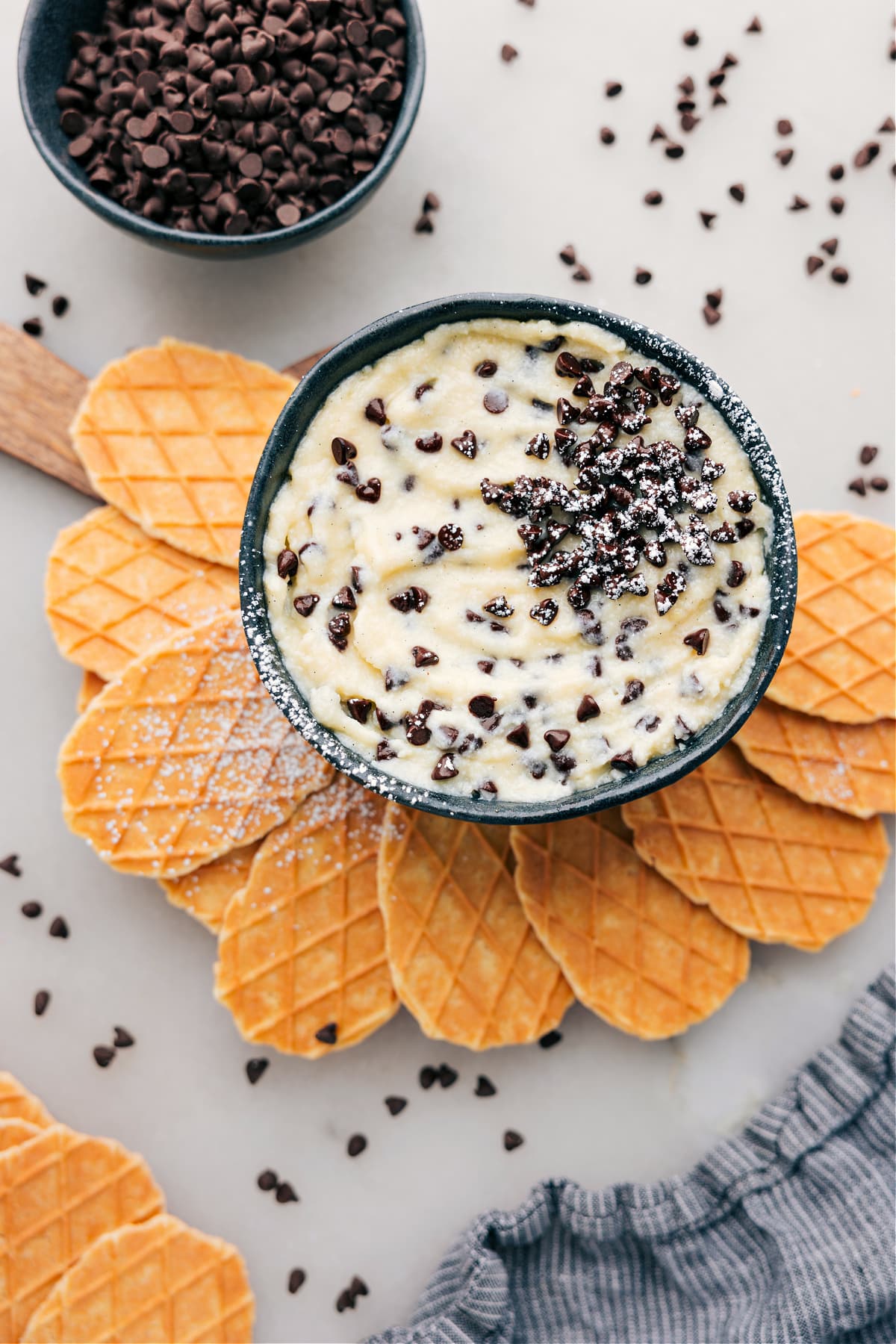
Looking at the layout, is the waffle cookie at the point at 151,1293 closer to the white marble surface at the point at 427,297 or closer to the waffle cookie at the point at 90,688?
the white marble surface at the point at 427,297

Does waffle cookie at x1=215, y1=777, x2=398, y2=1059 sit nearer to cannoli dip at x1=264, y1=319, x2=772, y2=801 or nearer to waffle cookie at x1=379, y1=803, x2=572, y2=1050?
waffle cookie at x1=379, y1=803, x2=572, y2=1050

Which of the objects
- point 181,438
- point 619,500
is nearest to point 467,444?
point 619,500

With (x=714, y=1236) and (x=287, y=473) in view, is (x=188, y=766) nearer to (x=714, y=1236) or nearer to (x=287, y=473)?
(x=287, y=473)

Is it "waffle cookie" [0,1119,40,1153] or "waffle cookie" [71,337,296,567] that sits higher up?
"waffle cookie" [71,337,296,567]

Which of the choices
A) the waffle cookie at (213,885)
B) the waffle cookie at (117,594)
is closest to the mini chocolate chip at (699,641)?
the waffle cookie at (117,594)

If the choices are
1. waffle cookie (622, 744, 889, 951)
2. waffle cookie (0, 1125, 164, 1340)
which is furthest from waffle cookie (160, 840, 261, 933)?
waffle cookie (622, 744, 889, 951)

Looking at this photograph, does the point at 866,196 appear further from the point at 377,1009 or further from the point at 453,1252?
the point at 453,1252
